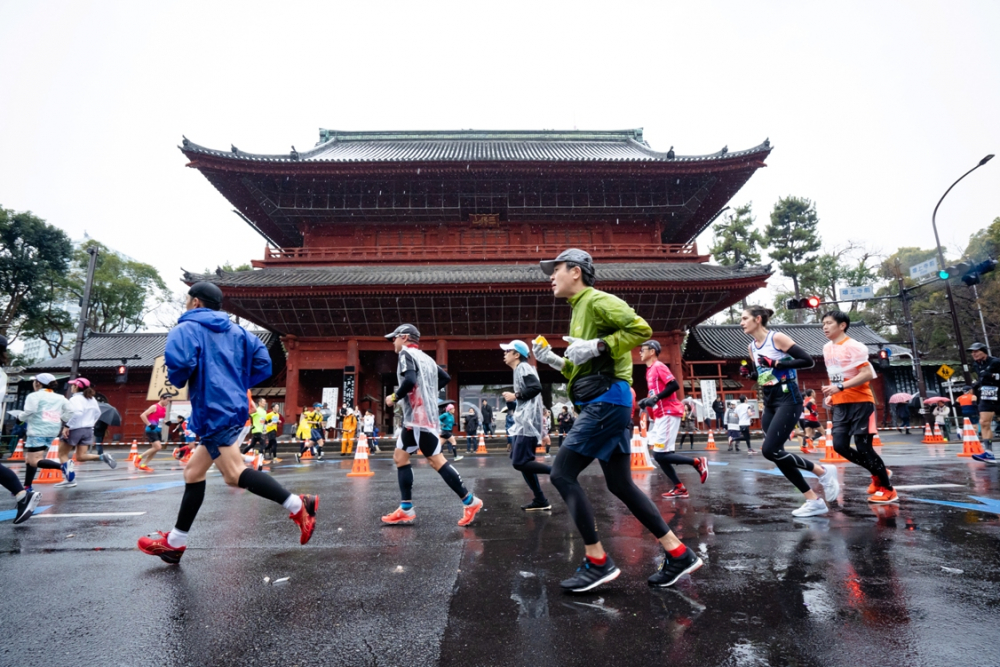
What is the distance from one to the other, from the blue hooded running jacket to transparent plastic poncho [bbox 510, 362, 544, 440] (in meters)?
2.61

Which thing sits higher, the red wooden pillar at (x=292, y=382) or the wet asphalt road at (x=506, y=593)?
the red wooden pillar at (x=292, y=382)

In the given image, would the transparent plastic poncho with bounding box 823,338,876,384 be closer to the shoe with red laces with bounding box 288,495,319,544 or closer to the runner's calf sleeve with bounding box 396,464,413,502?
the runner's calf sleeve with bounding box 396,464,413,502

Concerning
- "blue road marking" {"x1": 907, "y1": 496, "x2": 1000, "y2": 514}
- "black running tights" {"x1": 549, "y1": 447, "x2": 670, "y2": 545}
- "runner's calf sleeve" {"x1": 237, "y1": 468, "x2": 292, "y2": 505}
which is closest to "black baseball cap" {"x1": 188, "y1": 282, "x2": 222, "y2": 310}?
"runner's calf sleeve" {"x1": 237, "y1": 468, "x2": 292, "y2": 505}

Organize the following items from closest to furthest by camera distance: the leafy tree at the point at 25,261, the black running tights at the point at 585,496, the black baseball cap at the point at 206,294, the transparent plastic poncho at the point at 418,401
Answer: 1. the black running tights at the point at 585,496
2. the black baseball cap at the point at 206,294
3. the transparent plastic poncho at the point at 418,401
4. the leafy tree at the point at 25,261

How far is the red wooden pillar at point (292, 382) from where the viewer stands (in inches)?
661

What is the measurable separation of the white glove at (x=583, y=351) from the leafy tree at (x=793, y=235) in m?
36.5

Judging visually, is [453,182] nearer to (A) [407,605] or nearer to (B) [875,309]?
(A) [407,605]

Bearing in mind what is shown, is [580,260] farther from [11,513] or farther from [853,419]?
[11,513]

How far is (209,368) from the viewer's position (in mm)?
2986

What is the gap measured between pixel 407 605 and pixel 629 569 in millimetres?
1233

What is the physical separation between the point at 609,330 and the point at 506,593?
139 centimetres

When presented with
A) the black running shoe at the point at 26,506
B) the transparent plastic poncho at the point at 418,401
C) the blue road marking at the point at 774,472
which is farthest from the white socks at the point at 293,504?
the blue road marking at the point at 774,472

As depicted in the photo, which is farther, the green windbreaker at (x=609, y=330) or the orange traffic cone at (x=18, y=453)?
the orange traffic cone at (x=18, y=453)

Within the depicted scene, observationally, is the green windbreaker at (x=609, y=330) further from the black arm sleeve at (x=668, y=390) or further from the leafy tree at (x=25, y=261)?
the leafy tree at (x=25, y=261)
